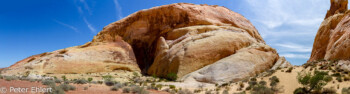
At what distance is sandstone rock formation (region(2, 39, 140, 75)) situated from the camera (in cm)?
3170

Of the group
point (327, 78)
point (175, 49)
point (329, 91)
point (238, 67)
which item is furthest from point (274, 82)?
point (175, 49)

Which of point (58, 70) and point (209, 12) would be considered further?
point (209, 12)

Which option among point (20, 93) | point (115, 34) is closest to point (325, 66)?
point (20, 93)

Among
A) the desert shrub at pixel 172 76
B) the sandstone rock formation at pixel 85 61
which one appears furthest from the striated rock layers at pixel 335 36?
the sandstone rock formation at pixel 85 61

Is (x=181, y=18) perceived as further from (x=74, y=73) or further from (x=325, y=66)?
(x=325, y=66)

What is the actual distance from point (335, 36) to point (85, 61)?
35583 millimetres

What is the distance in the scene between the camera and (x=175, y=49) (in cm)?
3170

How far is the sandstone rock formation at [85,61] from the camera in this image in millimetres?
31703

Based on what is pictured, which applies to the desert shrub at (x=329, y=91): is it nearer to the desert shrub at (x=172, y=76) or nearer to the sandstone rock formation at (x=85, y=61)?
the desert shrub at (x=172, y=76)

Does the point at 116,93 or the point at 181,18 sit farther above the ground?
the point at 181,18

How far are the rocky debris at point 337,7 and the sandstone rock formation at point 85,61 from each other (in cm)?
3554

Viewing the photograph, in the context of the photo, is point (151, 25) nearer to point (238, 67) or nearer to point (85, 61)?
point (85, 61)

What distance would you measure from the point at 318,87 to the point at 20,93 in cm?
1526

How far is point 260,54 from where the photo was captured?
87.9ft
